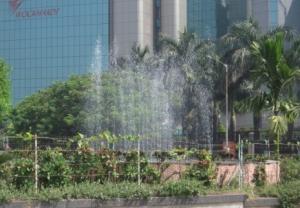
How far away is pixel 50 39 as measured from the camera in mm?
104562

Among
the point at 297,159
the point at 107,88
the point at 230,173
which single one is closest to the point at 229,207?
the point at 230,173

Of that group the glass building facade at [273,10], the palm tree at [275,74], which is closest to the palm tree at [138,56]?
the glass building facade at [273,10]

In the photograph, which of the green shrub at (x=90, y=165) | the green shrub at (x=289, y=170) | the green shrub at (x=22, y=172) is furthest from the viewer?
the green shrub at (x=289, y=170)

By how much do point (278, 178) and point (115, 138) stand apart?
5.22 metres

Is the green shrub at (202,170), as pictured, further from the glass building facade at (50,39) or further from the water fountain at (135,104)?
the glass building facade at (50,39)

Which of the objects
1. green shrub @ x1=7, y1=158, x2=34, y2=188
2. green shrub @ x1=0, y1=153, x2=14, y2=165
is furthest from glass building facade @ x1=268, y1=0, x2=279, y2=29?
green shrub @ x1=0, y1=153, x2=14, y2=165

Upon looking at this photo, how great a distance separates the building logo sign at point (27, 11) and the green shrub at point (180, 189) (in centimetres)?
9333

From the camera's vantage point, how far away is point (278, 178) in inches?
684

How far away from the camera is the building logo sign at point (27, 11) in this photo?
345 ft

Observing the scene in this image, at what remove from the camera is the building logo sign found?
345 ft

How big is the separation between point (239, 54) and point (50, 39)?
181 ft

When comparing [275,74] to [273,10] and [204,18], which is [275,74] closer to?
[273,10]

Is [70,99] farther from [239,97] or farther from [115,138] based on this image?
[115,138]

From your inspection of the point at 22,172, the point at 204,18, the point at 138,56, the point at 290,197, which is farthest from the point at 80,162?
the point at 204,18
